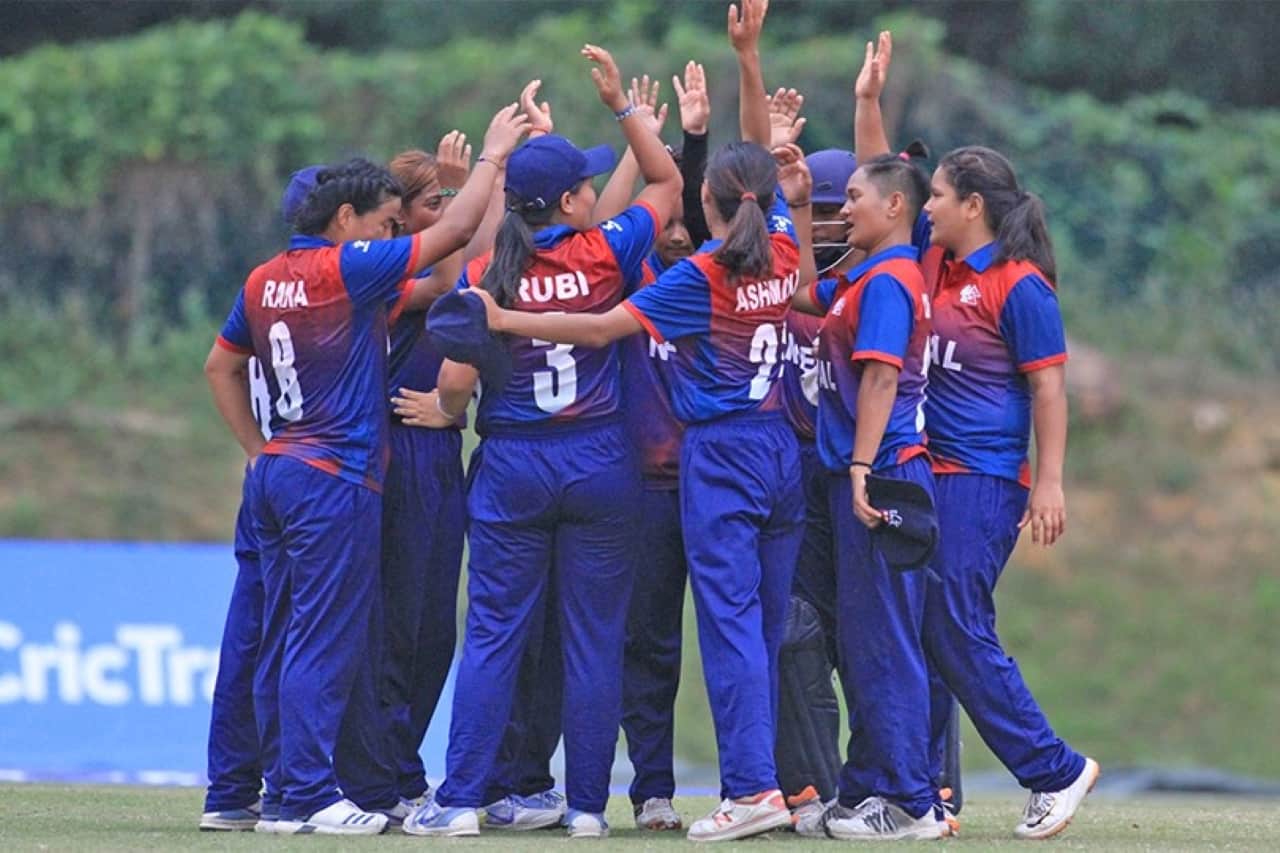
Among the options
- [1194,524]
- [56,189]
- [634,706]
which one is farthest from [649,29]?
[634,706]

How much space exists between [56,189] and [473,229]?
1276 centimetres

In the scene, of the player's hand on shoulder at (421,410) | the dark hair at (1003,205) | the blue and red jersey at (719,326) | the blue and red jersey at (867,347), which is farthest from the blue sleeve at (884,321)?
the player's hand on shoulder at (421,410)

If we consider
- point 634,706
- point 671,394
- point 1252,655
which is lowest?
point 1252,655

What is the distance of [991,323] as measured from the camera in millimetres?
6820

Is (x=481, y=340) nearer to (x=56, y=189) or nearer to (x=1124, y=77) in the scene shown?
(x=56, y=189)

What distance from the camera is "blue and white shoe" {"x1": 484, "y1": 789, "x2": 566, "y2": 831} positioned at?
23.3 feet

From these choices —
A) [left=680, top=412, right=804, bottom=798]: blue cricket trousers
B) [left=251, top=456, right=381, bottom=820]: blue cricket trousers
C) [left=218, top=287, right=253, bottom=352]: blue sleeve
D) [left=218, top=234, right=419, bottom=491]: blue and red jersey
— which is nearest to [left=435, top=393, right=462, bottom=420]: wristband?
[left=218, top=234, right=419, bottom=491]: blue and red jersey

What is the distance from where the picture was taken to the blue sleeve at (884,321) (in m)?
6.45

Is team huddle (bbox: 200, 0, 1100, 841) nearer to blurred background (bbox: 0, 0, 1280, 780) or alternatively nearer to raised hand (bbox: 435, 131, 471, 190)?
raised hand (bbox: 435, 131, 471, 190)

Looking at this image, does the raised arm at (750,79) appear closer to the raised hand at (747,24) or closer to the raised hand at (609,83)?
the raised hand at (747,24)

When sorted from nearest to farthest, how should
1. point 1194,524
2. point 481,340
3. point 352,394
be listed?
point 481,340 < point 352,394 < point 1194,524

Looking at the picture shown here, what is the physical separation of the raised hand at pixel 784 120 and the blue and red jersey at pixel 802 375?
24.3 inches

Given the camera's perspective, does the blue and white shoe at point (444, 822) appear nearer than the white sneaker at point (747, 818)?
No

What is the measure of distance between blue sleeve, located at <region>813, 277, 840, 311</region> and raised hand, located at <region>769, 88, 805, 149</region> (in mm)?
510
